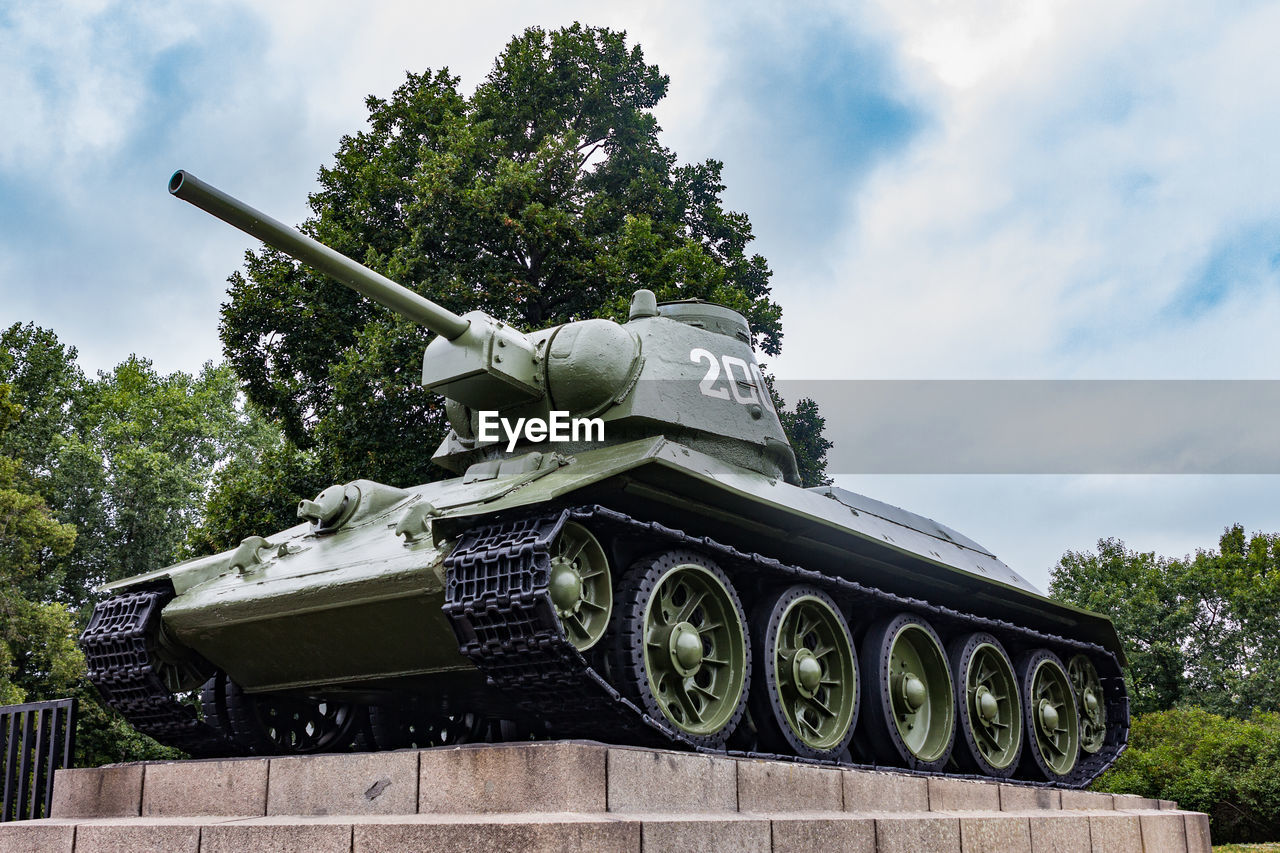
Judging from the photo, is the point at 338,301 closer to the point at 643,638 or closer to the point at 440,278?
the point at 440,278

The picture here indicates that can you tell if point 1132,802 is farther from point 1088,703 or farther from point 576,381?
point 576,381

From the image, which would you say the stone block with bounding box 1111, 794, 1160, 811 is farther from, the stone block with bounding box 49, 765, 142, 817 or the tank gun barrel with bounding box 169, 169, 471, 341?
the stone block with bounding box 49, 765, 142, 817

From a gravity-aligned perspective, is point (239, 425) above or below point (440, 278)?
above

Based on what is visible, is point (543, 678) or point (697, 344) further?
point (697, 344)

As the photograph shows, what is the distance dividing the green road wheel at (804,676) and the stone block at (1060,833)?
5.51 feet

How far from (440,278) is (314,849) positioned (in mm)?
16743

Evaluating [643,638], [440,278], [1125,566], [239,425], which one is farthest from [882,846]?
[1125,566]

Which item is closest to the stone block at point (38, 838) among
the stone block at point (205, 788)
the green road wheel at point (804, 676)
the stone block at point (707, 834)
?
the stone block at point (205, 788)

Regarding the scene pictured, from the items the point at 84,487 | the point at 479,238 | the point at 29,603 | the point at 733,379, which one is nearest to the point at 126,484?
the point at 84,487

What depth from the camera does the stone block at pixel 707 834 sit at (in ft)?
18.8

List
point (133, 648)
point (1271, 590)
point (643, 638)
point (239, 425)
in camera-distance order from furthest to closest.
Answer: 1. point (1271, 590)
2. point (239, 425)
3. point (133, 648)
4. point (643, 638)

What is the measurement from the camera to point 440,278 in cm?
2170

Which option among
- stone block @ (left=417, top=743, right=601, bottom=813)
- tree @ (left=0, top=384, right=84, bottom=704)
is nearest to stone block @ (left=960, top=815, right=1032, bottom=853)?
stone block @ (left=417, top=743, right=601, bottom=813)

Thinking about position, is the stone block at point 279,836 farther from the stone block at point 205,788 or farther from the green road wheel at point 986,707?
the green road wheel at point 986,707
